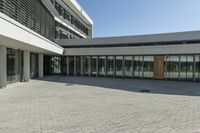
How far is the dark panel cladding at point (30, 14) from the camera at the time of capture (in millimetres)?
14301

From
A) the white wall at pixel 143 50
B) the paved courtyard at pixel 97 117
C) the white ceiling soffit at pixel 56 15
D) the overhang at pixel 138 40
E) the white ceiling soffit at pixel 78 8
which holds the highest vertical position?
the white ceiling soffit at pixel 78 8

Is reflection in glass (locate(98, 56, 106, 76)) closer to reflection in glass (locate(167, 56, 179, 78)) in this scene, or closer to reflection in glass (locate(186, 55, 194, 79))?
reflection in glass (locate(167, 56, 179, 78))

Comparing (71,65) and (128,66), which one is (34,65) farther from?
(128,66)

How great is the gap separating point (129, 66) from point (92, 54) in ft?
16.9

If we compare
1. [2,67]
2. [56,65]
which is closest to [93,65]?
[56,65]

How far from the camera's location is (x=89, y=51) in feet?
98.5

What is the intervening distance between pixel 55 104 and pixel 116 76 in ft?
64.7

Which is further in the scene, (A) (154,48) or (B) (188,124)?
(A) (154,48)

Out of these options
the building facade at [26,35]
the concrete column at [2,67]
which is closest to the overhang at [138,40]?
the building facade at [26,35]

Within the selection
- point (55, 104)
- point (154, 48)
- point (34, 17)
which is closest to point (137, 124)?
point (55, 104)

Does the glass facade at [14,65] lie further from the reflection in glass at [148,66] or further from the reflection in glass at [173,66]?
the reflection in glass at [173,66]

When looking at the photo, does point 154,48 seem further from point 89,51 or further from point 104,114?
point 104,114

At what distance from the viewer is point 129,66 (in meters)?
29.1

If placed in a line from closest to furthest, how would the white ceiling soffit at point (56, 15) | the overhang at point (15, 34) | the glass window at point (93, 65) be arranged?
the overhang at point (15, 34), the white ceiling soffit at point (56, 15), the glass window at point (93, 65)
